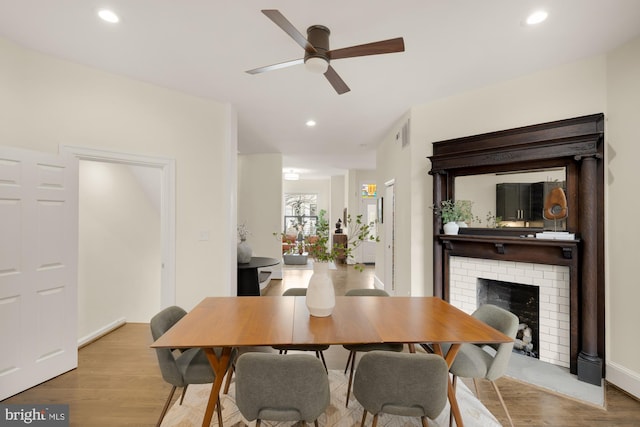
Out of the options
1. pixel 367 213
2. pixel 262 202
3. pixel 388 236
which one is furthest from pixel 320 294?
pixel 367 213

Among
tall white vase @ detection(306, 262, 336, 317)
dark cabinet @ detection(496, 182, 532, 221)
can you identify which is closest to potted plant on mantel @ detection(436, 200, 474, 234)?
dark cabinet @ detection(496, 182, 532, 221)

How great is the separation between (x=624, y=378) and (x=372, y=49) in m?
3.20

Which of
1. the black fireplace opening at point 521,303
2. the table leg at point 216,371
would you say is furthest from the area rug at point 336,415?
the black fireplace opening at point 521,303

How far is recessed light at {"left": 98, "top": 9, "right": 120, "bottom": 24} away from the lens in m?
2.13

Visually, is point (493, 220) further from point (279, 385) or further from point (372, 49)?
point (279, 385)

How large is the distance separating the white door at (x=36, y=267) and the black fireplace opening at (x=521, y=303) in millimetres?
4011

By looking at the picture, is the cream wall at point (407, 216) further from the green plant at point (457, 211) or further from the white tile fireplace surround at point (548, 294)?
the white tile fireplace surround at point (548, 294)

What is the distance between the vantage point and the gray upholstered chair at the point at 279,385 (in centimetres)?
148

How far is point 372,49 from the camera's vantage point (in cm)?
190

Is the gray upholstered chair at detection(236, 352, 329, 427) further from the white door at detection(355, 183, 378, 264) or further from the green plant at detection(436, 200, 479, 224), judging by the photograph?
the white door at detection(355, 183, 378, 264)

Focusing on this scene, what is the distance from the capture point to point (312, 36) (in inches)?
87.8

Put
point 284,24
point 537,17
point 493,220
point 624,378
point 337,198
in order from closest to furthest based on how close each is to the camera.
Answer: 1. point 284,24
2. point 537,17
3. point 624,378
4. point 493,220
5. point 337,198

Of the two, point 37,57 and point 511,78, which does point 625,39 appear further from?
point 37,57

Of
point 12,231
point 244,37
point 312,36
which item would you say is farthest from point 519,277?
point 12,231
